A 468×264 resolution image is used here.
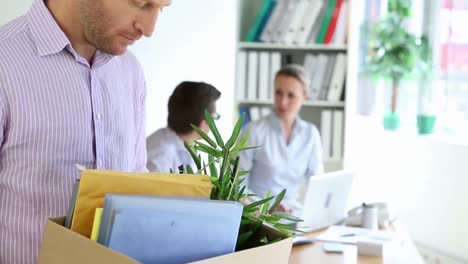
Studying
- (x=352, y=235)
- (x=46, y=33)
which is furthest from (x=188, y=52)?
(x=46, y=33)

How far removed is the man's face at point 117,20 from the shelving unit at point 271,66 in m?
3.41

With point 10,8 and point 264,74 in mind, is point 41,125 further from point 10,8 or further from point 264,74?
point 264,74

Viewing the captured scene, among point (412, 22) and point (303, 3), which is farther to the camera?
point (412, 22)

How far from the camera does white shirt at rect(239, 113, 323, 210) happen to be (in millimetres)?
3963

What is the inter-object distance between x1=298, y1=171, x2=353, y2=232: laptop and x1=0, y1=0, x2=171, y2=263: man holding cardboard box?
1.69 meters

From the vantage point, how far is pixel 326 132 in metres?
4.79

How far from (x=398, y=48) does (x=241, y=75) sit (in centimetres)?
109

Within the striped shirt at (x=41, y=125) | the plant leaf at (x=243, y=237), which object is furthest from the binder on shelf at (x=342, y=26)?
the plant leaf at (x=243, y=237)

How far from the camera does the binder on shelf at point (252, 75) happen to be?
15.8 ft

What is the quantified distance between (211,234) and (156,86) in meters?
2.58

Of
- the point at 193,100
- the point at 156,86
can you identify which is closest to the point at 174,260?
the point at 193,100

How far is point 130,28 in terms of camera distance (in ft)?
4.50

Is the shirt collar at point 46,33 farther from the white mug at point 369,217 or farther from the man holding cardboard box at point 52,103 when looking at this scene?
the white mug at point 369,217

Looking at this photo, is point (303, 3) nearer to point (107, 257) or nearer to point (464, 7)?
point (464, 7)
